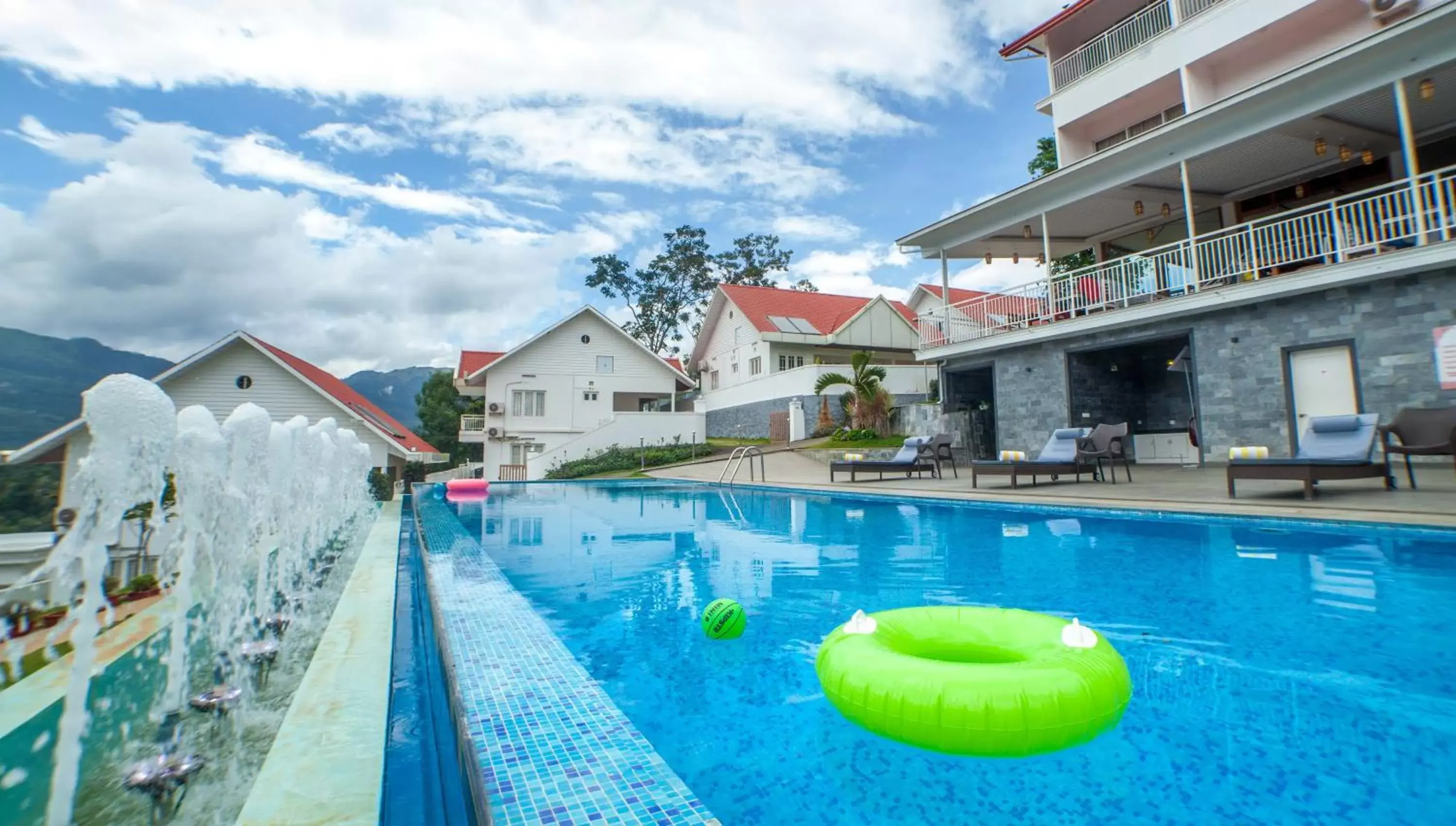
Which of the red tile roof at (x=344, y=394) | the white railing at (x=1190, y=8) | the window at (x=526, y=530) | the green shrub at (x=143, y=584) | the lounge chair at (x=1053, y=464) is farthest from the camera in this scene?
the red tile roof at (x=344, y=394)

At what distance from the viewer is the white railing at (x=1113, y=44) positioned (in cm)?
1455

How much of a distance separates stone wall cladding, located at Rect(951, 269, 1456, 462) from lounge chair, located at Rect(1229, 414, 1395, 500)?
2.12 metres

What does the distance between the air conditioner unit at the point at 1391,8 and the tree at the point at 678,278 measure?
31205 mm

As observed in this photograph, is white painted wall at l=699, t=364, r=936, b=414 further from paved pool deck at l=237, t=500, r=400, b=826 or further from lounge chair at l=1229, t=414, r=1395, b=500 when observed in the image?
paved pool deck at l=237, t=500, r=400, b=826

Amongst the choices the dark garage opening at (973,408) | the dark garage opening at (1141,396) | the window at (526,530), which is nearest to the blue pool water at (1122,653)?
the window at (526,530)

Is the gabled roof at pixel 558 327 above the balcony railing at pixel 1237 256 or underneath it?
above

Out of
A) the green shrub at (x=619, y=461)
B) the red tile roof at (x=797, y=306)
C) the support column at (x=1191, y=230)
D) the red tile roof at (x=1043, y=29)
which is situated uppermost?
the red tile roof at (x=1043, y=29)

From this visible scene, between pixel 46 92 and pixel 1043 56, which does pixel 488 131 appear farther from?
pixel 1043 56

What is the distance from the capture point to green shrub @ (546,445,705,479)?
22.8 m

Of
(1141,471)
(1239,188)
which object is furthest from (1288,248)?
(1141,471)

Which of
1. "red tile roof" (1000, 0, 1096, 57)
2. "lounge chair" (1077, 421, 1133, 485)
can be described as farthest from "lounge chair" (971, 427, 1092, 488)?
"red tile roof" (1000, 0, 1096, 57)

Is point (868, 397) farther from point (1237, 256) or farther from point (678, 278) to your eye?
point (678, 278)

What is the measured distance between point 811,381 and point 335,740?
21.0 metres

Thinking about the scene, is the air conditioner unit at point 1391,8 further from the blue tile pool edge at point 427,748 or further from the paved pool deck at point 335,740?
the paved pool deck at point 335,740
